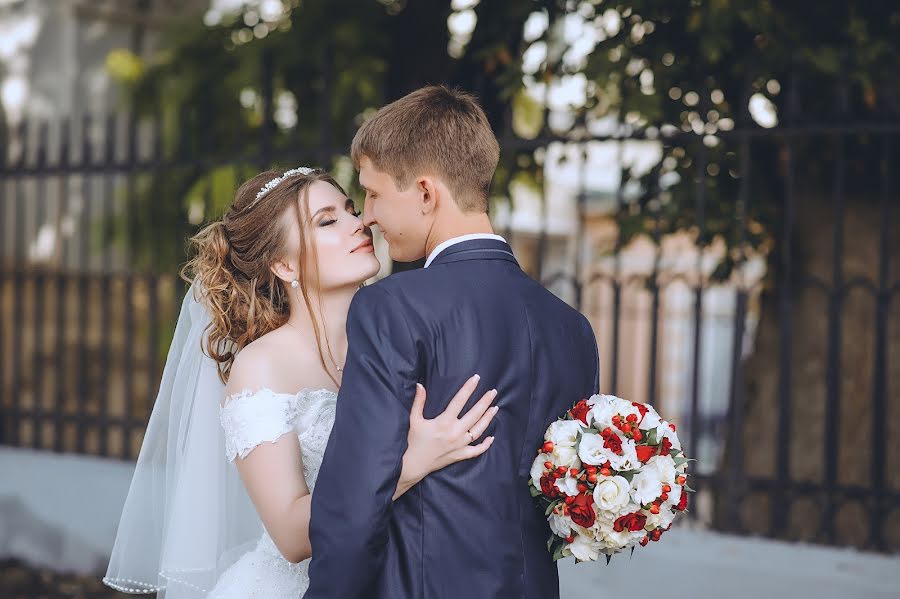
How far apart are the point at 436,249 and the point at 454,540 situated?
0.61 meters

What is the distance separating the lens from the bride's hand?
2.01 meters

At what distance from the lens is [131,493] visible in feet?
10.2

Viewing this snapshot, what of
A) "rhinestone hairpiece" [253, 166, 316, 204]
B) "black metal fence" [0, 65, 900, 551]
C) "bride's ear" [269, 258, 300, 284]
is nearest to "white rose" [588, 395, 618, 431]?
"bride's ear" [269, 258, 300, 284]

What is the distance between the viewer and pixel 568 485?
6.81 ft

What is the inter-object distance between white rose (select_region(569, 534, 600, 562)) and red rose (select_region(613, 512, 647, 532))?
0.21 feet

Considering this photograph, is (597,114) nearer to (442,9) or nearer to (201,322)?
(442,9)

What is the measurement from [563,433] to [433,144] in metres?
0.67

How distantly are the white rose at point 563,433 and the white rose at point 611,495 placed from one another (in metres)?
0.11

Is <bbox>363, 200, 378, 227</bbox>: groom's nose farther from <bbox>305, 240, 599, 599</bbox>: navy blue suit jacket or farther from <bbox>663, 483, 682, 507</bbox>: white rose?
<bbox>663, 483, 682, 507</bbox>: white rose

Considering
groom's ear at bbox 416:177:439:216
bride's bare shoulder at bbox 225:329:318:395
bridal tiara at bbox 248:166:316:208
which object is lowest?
bride's bare shoulder at bbox 225:329:318:395

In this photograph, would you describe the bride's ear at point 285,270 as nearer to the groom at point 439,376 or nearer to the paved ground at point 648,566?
the groom at point 439,376

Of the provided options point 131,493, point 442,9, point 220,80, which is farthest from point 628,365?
point 131,493

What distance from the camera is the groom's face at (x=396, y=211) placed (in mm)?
2186

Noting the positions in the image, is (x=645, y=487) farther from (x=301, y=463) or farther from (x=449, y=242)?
(x=301, y=463)
